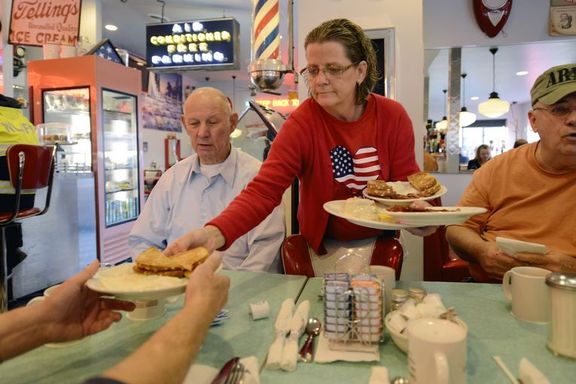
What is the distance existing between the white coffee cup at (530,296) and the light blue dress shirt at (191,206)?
1206 millimetres

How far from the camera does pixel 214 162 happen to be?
8.21ft

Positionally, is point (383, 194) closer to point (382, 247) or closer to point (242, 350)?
point (382, 247)

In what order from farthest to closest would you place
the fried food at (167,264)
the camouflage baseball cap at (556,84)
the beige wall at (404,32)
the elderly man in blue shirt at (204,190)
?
the beige wall at (404,32) < the elderly man in blue shirt at (204,190) < the camouflage baseball cap at (556,84) < the fried food at (167,264)

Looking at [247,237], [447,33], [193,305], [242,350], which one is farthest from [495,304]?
[447,33]

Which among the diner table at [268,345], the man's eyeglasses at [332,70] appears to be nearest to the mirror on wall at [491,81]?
the man's eyeglasses at [332,70]

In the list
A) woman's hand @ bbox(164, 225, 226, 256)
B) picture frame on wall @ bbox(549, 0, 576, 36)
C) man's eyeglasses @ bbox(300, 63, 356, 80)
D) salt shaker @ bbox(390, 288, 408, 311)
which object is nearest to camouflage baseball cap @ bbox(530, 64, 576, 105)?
man's eyeglasses @ bbox(300, 63, 356, 80)

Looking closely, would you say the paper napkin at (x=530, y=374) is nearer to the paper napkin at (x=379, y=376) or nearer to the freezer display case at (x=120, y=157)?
the paper napkin at (x=379, y=376)

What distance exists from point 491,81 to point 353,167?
1096cm

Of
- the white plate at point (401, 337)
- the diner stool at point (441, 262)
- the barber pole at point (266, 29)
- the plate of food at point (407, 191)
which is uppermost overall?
the barber pole at point (266, 29)

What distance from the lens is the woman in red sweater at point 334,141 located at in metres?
1.79

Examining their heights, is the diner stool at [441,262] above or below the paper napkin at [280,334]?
below

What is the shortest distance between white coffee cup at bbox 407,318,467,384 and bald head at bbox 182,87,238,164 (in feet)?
5.90

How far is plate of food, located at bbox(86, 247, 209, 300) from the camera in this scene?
3.16 feet

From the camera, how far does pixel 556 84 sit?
5.72 ft
